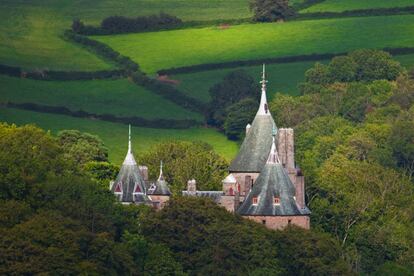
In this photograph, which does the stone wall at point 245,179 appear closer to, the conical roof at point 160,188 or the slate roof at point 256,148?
the slate roof at point 256,148

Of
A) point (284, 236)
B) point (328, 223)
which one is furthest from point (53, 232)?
point (328, 223)

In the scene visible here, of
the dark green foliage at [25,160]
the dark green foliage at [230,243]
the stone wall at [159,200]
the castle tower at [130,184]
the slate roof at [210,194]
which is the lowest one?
the dark green foliage at [230,243]

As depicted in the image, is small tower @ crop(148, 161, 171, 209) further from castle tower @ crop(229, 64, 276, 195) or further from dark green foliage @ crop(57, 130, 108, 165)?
dark green foliage @ crop(57, 130, 108, 165)

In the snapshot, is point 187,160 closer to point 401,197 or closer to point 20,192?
point 401,197

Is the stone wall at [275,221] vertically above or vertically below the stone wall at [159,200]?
below

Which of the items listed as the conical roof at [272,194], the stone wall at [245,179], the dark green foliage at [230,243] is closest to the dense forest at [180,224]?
the dark green foliage at [230,243]

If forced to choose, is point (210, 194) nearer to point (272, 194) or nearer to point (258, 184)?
point (258, 184)

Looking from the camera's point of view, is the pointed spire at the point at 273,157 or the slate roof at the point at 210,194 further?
the slate roof at the point at 210,194
